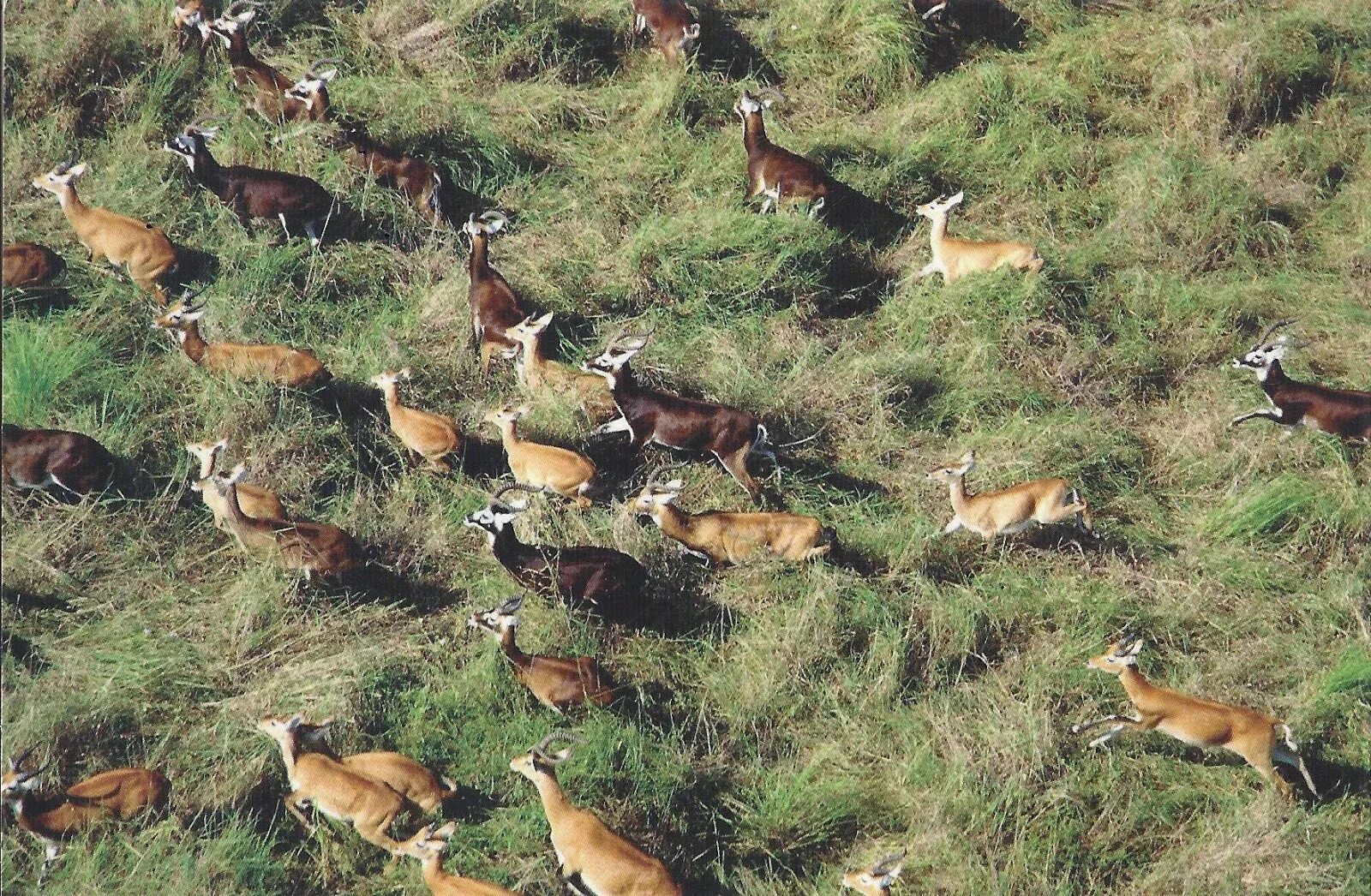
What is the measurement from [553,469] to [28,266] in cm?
284

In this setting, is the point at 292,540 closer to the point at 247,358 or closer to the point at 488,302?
the point at 247,358

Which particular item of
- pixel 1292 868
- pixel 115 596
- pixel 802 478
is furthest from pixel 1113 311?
pixel 115 596

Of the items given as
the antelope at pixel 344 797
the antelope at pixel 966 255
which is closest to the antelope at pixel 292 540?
the antelope at pixel 344 797

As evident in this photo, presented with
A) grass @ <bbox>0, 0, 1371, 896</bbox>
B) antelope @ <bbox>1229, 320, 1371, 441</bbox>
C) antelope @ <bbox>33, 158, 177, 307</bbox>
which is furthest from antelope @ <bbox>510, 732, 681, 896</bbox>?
antelope @ <bbox>1229, 320, 1371, 441</bbox>

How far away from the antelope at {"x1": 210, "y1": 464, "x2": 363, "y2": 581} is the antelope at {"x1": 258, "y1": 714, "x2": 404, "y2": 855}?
39.9 inches

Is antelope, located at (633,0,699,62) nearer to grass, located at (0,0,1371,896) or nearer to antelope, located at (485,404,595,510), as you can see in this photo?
grass, located at (0,0,1371,896)

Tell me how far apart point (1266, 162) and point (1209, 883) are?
5396mm

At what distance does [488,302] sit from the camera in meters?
8.02

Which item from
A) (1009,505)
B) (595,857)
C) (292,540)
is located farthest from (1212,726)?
(292,540)

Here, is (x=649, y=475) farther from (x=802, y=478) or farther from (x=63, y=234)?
(x=63, y=234)

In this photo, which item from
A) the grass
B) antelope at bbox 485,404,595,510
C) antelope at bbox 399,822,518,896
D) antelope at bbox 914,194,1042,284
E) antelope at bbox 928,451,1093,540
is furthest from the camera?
antelope at bbox 914,194,1042,284

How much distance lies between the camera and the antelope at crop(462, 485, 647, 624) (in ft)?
21.9

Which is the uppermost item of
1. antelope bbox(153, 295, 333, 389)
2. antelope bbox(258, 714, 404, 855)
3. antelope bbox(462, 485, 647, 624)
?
antelope bbox(153, 295, 333, 389)

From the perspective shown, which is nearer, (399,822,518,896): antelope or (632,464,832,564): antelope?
(399,822,518,896): antelope
